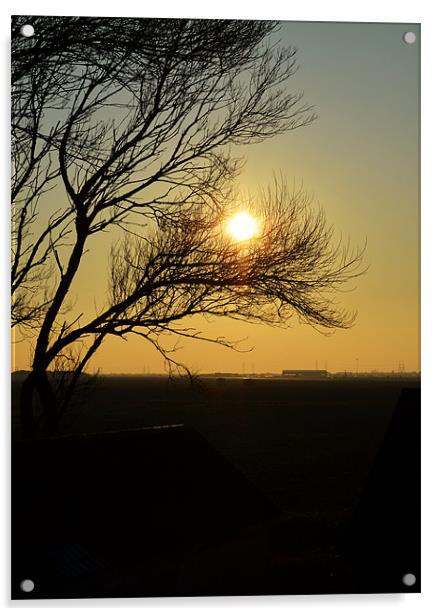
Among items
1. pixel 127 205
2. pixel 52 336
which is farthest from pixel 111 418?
pixel 127 205

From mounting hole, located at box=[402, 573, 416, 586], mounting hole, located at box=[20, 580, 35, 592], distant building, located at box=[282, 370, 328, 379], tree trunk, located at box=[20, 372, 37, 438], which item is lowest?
mounting hole, located at box=[402, 573, 416, 586]

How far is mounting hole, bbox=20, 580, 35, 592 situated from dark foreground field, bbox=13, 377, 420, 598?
0.08 feet

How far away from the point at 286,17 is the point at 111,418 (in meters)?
1.75

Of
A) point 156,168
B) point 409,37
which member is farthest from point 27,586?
point 409,37

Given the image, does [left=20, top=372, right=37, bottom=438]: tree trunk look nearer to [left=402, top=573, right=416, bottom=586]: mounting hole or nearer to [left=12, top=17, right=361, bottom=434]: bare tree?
[left=12, top=17, right=361, bottom=434]: bare tree

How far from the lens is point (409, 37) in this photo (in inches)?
132

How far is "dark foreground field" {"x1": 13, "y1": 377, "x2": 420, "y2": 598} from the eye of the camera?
307 cm

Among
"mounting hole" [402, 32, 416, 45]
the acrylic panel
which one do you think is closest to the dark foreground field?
the acrylic panel

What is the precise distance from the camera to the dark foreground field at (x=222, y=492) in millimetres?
3074

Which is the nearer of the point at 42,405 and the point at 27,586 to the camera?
the point at 27,586

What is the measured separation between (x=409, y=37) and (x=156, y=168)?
1179 mm

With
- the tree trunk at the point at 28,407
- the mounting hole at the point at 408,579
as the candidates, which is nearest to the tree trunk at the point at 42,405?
the tree trunk at the point at 28,407

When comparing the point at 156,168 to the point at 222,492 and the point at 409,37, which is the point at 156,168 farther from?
the point at 222,492

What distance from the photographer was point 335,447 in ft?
10.6
